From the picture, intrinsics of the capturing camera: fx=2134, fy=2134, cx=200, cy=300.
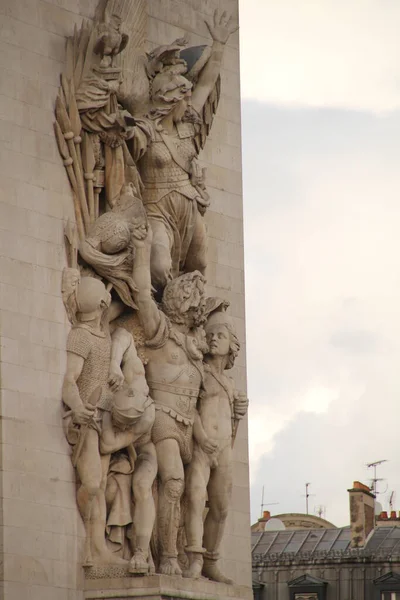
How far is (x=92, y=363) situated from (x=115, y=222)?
4.62 ft

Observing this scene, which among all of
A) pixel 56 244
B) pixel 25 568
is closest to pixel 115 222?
pixel 56 244

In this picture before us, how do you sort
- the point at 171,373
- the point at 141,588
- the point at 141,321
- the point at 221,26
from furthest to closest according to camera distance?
the point at 221,26 → the point at 171,373 → the point at 141,321 → the point at 141,588

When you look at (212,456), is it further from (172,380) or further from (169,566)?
(169,566)

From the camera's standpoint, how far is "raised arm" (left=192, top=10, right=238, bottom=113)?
72.3ft

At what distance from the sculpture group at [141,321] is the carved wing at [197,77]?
0.53ft

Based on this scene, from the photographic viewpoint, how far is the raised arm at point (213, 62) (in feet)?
72.3

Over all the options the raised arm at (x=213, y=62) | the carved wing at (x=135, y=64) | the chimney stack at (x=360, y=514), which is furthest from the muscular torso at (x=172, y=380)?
the chimney stack at (x=360, y=514)

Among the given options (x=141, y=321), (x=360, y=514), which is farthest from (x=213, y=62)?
(x=360, y=514)

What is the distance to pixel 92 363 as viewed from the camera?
2031cm

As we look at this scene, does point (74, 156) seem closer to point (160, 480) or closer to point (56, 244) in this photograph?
point (56, 244)

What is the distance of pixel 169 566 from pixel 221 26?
5886 mm

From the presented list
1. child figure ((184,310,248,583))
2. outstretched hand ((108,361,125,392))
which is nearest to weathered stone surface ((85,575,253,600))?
child figure ((184,310,248,583))

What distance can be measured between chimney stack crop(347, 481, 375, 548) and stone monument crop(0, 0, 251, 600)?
12949 mm

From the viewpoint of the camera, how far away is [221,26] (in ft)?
74.2
